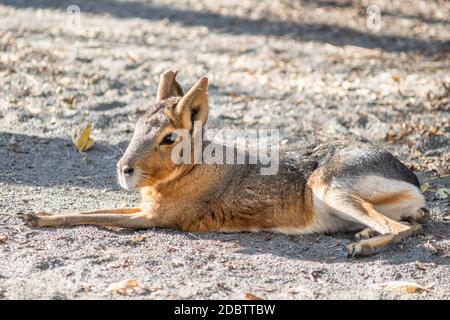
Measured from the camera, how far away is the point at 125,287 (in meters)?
4.35

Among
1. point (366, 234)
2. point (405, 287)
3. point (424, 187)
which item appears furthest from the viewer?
point (424, 187)

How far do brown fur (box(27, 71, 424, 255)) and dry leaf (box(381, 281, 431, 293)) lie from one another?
710 mm

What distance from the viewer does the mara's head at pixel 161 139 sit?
523cm

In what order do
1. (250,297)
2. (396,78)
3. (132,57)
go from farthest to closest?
(132,57)
(396,78)
(250,297)

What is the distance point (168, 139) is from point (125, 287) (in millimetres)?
1286

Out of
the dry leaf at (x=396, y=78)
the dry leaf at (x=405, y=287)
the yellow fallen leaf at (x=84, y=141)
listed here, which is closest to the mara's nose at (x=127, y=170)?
the dry leaf at (x=405, y=287)

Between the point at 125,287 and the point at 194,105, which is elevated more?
the point at 194,105

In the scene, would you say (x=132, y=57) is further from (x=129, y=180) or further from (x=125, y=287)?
(x=125, y=287)

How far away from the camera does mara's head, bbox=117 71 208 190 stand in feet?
17.2

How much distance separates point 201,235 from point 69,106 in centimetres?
367

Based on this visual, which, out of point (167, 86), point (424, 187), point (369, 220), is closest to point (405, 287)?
point (369, 220)

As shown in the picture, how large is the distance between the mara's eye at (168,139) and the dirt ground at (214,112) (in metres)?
0.60

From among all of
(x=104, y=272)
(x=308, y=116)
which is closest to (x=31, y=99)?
(x=308, y=116)

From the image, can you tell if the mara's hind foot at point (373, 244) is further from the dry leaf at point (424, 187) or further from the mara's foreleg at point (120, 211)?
the mara's foreleg at point (120, 211)
